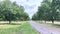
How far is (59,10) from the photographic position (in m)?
52.8

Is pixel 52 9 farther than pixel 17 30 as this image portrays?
Yes

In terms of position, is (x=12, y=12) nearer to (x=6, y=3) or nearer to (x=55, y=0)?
(x=6, y=3)

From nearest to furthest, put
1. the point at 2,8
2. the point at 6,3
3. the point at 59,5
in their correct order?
1. the point at 59,5
2. the point at 2,8
3. the point at 6,3

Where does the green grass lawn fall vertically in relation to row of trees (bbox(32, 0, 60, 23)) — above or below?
below

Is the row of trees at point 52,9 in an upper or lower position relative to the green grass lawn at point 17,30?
upper

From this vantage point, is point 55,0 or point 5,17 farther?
point 5,17

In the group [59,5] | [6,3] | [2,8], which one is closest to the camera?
[59,5]

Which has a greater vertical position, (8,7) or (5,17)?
(8,7)

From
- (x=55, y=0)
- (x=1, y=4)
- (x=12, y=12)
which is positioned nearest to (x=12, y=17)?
(x=12, y=12)

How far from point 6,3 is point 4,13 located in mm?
6267

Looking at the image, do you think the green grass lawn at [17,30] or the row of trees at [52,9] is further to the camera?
the row of trees at [52,9]

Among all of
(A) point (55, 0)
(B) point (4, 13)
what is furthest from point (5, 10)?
(A) point (55, 0)

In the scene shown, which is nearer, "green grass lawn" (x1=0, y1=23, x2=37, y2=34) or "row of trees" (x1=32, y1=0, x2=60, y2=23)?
"green grass lawn" (x1=0, y1=23, x2=37, y2=34)

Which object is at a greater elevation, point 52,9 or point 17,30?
point 52,9
